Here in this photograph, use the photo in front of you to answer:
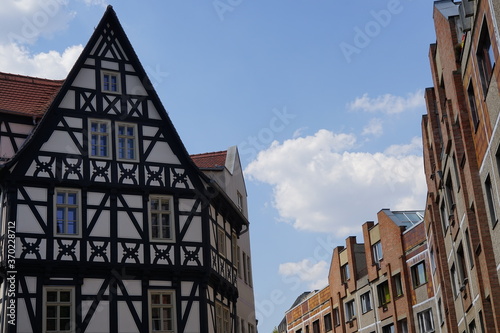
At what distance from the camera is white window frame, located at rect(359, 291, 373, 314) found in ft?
164

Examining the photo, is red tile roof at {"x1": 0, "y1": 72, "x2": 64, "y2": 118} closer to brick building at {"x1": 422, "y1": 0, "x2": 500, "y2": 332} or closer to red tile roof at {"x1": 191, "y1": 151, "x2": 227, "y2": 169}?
red tile roof at {"x1": 191, "y1": 151, "x2": 227, "y2": 169}

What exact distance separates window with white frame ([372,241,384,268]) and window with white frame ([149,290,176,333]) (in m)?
23.0

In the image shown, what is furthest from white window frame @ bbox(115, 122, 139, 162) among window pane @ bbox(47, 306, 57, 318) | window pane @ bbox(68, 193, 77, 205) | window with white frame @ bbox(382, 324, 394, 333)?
window with white frame @ bbox(382, 324, 394, 333)

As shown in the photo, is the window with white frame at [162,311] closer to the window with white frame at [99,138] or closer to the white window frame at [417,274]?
the window with white frame at [99,138]

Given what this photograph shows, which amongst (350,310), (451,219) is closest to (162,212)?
(451,219)

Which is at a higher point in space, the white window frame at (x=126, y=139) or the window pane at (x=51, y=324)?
the white window frame at (x=126, y=139)

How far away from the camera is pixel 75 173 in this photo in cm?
2795

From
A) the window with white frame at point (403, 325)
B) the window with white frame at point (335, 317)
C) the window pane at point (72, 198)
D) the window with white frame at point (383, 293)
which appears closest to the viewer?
the window pane at point (72, 198)

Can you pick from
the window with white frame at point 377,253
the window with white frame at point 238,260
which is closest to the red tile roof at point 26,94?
the window with white frame at point 238,260

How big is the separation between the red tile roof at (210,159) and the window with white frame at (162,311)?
924 cm

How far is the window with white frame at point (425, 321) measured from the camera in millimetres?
41650

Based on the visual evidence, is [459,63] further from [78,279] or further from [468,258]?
[78,279]

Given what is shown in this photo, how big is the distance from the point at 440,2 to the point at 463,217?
27.6 ft

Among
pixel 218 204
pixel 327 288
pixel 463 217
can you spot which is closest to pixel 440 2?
pixel 463 217
